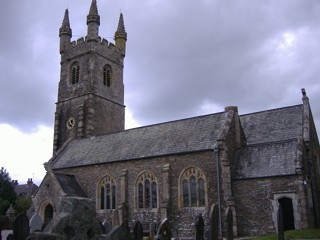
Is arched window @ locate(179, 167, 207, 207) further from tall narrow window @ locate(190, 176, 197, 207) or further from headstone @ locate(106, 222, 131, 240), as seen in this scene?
headstone @ locate(106, 222, 131, 240)

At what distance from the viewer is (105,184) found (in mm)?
33938

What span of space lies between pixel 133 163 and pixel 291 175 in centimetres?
1302

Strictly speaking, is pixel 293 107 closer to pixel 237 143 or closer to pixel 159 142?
pixel 237 143

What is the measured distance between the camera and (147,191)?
102 ft

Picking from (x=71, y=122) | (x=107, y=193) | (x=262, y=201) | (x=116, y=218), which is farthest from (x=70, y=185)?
(x=262, y=201)

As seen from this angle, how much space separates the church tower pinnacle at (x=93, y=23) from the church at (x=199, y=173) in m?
13.2

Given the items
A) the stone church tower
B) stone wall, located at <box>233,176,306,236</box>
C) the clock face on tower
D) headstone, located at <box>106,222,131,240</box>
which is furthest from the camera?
the clock face on tower

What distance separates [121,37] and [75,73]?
29.9 feet

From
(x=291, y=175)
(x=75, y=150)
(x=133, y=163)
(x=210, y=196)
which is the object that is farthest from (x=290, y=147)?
(x=75, y=150)

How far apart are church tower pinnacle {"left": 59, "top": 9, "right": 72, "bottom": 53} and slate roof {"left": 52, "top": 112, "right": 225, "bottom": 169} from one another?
16478mm

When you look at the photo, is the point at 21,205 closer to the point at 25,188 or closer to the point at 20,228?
the point at 25,188

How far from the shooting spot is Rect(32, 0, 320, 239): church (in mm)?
25781

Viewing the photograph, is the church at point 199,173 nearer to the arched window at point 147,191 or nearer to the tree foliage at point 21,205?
the arched window at point 147,191

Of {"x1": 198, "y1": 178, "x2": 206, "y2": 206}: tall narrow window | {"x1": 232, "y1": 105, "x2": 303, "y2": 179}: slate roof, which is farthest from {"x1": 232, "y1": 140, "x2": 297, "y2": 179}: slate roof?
{"x1": 198, "y1": 178, "x2": 206, "y2": 206}: tall narrow window
